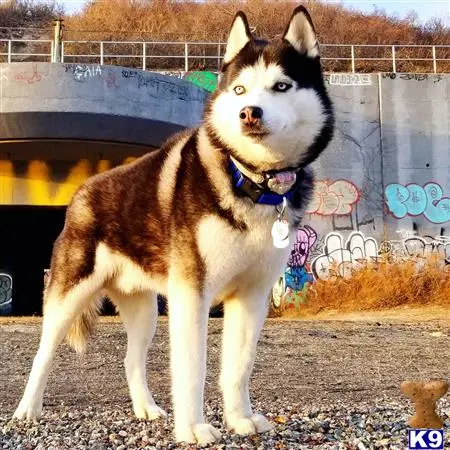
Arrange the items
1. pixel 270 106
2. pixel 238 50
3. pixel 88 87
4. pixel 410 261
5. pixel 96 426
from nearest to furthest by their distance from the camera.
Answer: pixel 270 106, pixel 238 50, pixel 96 426, pixel 88 87, pixel 410 261

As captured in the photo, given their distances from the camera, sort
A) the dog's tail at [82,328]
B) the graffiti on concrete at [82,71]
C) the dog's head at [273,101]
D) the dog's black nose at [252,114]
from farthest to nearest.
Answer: the graffiti on concrete at [82,71] < the dog's tail at [82,328] < the dog's head at [273,101] < the dog's black nose at [252,114]

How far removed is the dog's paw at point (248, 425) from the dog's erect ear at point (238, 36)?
203 cm

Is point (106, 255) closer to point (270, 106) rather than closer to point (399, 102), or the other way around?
point (270, 106)

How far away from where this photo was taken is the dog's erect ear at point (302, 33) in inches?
154

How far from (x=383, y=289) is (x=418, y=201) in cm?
324

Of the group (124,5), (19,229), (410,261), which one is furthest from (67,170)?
(124,5)

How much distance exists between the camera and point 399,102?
20531mm

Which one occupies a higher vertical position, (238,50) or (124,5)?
(124,5)

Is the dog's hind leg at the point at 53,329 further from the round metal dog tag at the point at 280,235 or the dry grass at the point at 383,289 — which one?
the dry grass at the point at 383,289

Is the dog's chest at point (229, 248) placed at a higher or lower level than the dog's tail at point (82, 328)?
higher

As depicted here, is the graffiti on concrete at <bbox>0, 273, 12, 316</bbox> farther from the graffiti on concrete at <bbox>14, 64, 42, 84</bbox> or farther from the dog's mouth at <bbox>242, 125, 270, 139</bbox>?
the dog's mouth at <bbox>242, 125, 270, 139</bbox>

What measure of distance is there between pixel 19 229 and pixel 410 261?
1228 cm

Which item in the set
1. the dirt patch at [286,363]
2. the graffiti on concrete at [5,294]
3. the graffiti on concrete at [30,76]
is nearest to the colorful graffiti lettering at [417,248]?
the dirt patch at [286,363]

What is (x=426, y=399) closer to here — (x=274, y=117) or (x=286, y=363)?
(x=274, y=117)
